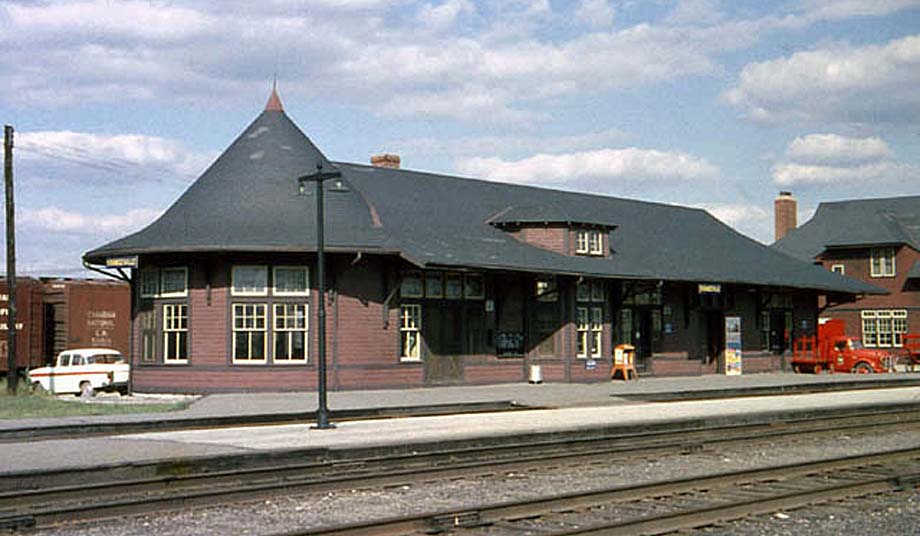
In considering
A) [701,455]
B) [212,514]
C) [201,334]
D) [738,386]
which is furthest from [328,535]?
[738,386]

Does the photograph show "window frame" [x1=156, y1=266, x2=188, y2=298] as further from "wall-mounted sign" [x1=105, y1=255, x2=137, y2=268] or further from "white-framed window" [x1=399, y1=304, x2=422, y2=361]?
"white-framed window" [x1=399, y1=304, x2=422, y2=361]

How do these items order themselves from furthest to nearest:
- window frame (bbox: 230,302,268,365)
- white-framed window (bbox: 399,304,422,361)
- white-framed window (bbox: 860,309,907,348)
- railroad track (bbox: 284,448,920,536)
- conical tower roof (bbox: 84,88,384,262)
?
white-framed window (bbox: 860,309,907,348)
white-framed window (bbox: 399,304,422,361)
window frame (bbox: 230,302,268,365)
conical tower roof (bbox: 84,88,384,262)
railroad track (bbox: 284,448,920,536)

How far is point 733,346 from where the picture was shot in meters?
38.0

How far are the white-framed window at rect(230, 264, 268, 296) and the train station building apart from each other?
3cm

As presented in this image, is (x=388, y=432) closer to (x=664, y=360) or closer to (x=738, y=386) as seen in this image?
(x=738, y=386)

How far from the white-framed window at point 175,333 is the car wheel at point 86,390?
10.3 ft

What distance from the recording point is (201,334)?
89.3ft

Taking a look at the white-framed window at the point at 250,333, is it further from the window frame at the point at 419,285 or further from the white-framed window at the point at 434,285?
the white-framed window at the point at 434,285

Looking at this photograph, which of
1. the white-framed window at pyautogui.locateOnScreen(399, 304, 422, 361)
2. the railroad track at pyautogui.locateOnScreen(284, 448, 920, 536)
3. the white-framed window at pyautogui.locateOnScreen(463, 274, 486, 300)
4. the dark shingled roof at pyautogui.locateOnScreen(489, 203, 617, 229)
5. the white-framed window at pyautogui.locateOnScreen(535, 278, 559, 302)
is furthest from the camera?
the dark shingled roof at pyautogui.locateOnScreen(489, 203, 617, 229)

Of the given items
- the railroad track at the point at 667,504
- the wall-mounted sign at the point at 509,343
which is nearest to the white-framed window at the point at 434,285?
the wall-mounted sign at the point at 509,343

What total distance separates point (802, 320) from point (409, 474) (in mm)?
30937

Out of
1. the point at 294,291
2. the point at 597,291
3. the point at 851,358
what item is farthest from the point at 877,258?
the point at 294,291

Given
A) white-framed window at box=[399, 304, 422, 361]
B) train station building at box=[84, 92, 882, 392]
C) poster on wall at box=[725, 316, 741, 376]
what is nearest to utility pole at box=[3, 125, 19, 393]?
train station building at box=[84, 92, 882, 392]

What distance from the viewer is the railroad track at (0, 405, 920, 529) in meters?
11.4
